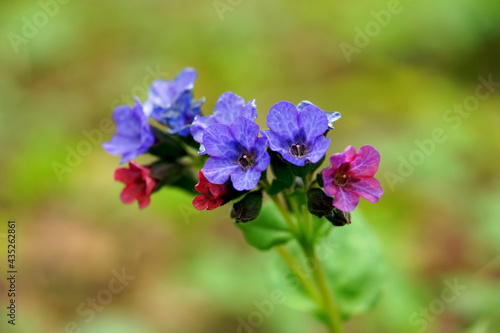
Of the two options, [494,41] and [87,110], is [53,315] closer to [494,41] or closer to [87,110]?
[87,110]

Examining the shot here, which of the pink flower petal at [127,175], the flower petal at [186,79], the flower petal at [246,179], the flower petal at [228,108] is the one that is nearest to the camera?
the flower petal at [246,179]

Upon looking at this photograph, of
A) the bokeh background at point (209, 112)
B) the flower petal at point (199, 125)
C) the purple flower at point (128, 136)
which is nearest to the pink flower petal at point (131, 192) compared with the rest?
the purple flower at point (128, 136)

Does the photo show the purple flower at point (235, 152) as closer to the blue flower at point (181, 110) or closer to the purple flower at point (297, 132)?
the purple flower at point (297, 132)

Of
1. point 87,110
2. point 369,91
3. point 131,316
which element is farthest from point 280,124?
point 87,110

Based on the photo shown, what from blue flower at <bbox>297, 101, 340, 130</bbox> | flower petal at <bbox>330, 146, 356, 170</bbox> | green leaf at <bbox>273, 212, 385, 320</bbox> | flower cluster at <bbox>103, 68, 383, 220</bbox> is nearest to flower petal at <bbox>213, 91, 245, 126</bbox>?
flower cluster at <bbox>103, 68, 383, 220</bbox>

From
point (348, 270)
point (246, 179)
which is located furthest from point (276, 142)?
point (348, 270)
